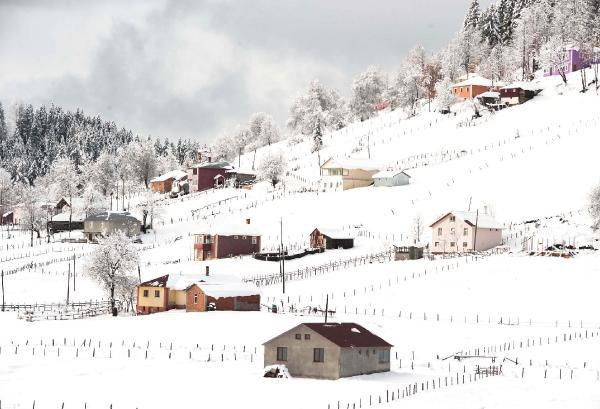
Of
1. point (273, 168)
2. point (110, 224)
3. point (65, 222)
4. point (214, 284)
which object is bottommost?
point (214, 284)

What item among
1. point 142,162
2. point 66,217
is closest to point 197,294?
point 66,217

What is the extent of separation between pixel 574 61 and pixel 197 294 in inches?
3945

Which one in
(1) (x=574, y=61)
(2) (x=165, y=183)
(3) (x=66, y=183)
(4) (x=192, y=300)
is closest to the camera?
(4) (x=192, y=300)

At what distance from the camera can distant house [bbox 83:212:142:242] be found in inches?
5162

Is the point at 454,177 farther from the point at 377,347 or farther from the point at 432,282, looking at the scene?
the point at 377,347

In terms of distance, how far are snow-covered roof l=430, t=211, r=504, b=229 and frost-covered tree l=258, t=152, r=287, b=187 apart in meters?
47.3

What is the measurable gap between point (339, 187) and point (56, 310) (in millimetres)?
59182

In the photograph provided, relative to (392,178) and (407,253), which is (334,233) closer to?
(407,253)

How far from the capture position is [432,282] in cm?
8531

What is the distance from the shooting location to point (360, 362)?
59125 millimetres

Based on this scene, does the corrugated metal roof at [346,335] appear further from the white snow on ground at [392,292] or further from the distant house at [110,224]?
the distant house at [110,224]

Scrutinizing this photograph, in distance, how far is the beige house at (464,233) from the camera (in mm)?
98875

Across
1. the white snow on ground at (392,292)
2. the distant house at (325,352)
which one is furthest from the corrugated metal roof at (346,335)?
the white snow on ground at (392,292)

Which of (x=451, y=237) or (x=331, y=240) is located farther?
(x=331, y=240)
